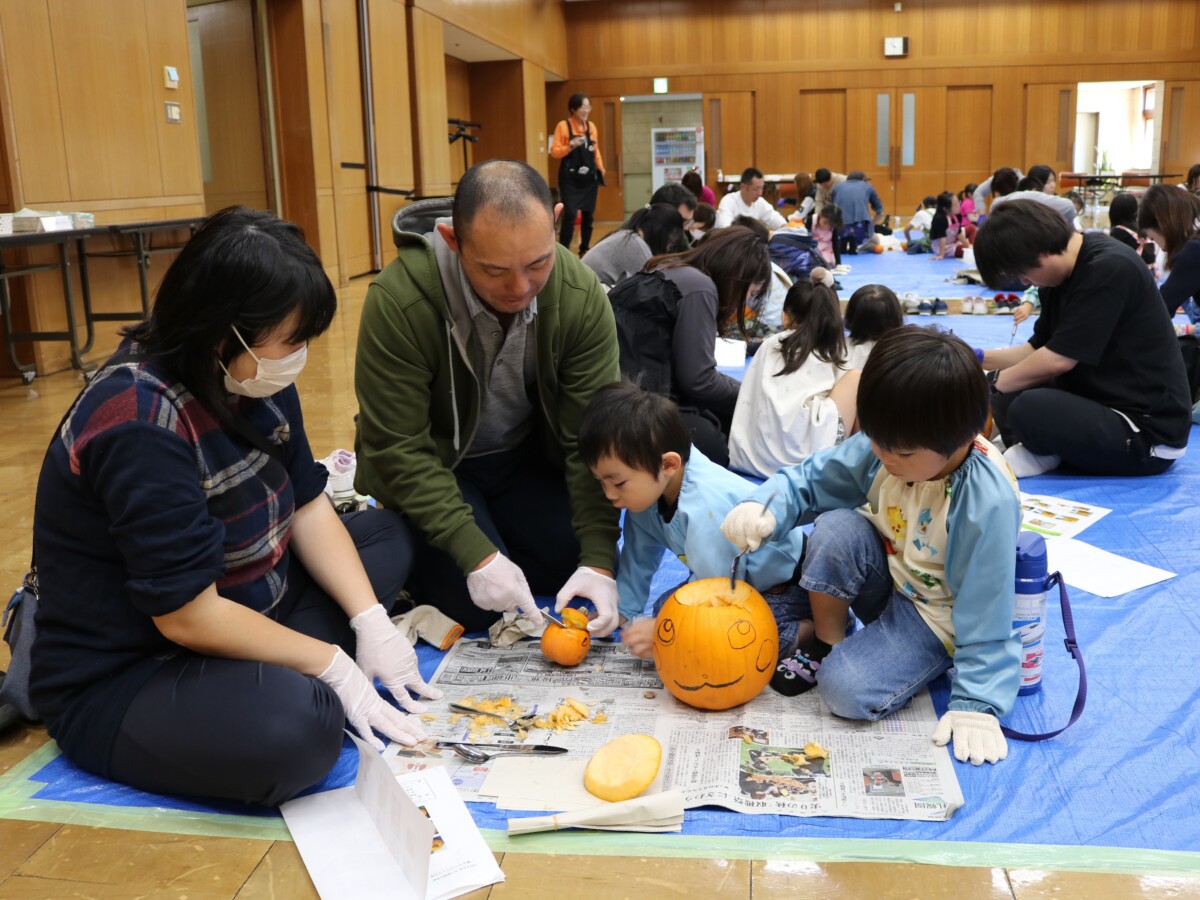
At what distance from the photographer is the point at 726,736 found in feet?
6.11

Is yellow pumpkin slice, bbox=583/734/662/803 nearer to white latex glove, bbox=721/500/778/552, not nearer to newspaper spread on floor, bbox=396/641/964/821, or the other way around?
newspaper spread on floor, bbox=396/641/964/821

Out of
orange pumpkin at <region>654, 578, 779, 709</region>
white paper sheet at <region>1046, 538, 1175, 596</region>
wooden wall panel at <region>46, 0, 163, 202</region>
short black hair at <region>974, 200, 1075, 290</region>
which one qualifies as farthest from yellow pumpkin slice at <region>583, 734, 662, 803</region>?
wooden wall panel at <region>46, 0, 163, 202</region>

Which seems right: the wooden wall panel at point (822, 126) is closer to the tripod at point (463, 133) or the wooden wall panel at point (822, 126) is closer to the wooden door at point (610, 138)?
the wooden door at point (610, 138)

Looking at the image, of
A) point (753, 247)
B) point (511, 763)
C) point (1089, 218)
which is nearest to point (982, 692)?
point (511, 763)

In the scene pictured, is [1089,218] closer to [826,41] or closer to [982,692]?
[826,41]

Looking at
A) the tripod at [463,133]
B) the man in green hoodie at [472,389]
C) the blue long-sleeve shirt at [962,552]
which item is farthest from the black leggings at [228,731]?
the tripod at [463,133]

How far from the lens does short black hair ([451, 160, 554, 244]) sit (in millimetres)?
1949

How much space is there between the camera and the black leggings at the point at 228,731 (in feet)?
5.31

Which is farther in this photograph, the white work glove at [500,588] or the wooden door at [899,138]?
the wooden door at [899,138]

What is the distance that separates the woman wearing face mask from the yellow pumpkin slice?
41cm

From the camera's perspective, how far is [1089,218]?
43.6 ft

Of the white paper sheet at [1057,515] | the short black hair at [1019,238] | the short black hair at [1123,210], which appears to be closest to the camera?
the white paper sheet at [1057,515]

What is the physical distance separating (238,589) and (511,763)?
561mm

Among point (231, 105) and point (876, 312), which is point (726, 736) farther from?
point (231, 105)
